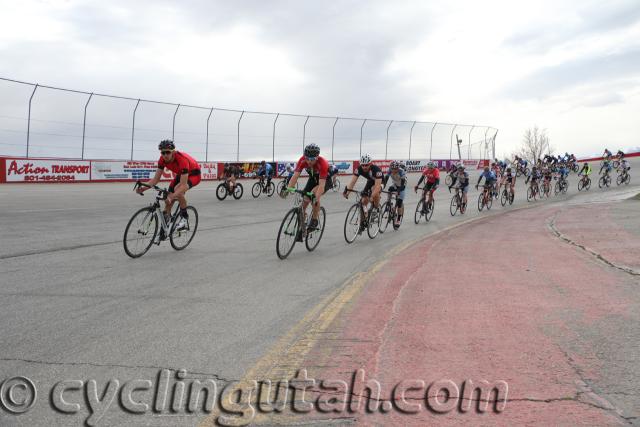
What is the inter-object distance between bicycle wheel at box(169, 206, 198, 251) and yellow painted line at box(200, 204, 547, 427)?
411cm

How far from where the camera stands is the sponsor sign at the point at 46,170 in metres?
26.9

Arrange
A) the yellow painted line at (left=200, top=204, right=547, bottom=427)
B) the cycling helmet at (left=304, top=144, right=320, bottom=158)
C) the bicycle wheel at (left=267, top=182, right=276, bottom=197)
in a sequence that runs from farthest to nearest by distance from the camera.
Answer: the bicycle wheel at (left=267, top=182, right=276, bottom=197) < the cycling helmet at (left=304, top=144, right=320, bottom=158) < the yellow painted line at (left=200, top=204, right=547, bottom=427)

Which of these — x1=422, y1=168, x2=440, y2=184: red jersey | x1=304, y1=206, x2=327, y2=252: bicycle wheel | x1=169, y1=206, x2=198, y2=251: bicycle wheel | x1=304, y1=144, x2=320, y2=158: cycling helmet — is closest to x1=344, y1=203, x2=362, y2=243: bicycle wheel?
x1=304, y1=206, x2=327, y2=252: bicycle wheel

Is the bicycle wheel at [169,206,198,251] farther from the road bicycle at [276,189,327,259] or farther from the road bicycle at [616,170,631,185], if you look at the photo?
the road bicycle at [616,170,631,185]

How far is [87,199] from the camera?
20.4 metres

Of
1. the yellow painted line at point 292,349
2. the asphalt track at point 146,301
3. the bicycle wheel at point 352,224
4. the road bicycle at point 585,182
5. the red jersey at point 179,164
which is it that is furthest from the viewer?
the road bicycle at point 585,182

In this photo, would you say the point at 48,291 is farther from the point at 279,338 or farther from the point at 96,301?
the point at 279,338

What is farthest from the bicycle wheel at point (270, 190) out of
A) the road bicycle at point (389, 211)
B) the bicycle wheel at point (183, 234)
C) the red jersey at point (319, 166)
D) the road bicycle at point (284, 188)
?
the red jersey at point (319, 166)

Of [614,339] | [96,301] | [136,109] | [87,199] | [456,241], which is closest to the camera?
[614,339]

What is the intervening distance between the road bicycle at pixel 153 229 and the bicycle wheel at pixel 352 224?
3492 millimetres

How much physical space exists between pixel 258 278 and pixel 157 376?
3.72 metres

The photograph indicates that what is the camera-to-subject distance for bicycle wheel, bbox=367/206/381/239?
12525 mm

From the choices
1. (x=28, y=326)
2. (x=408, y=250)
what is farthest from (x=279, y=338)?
(x=408, y=250)

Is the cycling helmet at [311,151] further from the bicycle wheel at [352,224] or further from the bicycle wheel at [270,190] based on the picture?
the bicycle wheel at [270,190]
